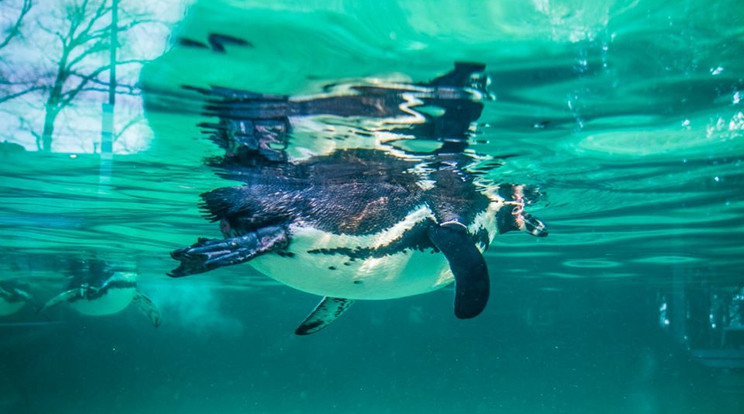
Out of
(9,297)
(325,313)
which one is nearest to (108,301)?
(9,297)

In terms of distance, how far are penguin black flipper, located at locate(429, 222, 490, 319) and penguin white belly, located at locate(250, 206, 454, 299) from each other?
318 millimetres

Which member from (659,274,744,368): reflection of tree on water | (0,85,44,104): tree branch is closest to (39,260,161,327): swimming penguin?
(0,85,44,104): tree branch

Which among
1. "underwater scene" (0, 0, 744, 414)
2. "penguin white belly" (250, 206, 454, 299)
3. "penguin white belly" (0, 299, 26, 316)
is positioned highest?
"underwater scene" (0, 0, 744, 414)

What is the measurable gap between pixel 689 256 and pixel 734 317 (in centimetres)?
2203

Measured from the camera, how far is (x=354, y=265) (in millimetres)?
4676

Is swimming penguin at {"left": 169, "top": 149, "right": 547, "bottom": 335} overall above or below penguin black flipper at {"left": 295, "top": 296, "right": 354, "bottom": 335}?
above

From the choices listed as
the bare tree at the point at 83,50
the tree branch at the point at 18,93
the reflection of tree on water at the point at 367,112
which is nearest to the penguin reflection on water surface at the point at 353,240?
the reflection of tree on water at the point at 367,112

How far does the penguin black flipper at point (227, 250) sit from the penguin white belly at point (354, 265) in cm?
21

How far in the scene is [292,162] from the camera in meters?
7.75

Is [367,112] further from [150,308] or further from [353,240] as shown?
[150,308]

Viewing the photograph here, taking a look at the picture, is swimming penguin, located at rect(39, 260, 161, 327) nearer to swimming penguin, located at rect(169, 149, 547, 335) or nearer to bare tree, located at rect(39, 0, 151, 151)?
bare tree, located at rect(39, 0, 151, 151)

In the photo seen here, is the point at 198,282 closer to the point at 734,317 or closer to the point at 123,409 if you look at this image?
the point at 123,409

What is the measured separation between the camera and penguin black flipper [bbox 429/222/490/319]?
426 cm

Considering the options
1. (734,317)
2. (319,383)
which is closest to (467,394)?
(319,383)
